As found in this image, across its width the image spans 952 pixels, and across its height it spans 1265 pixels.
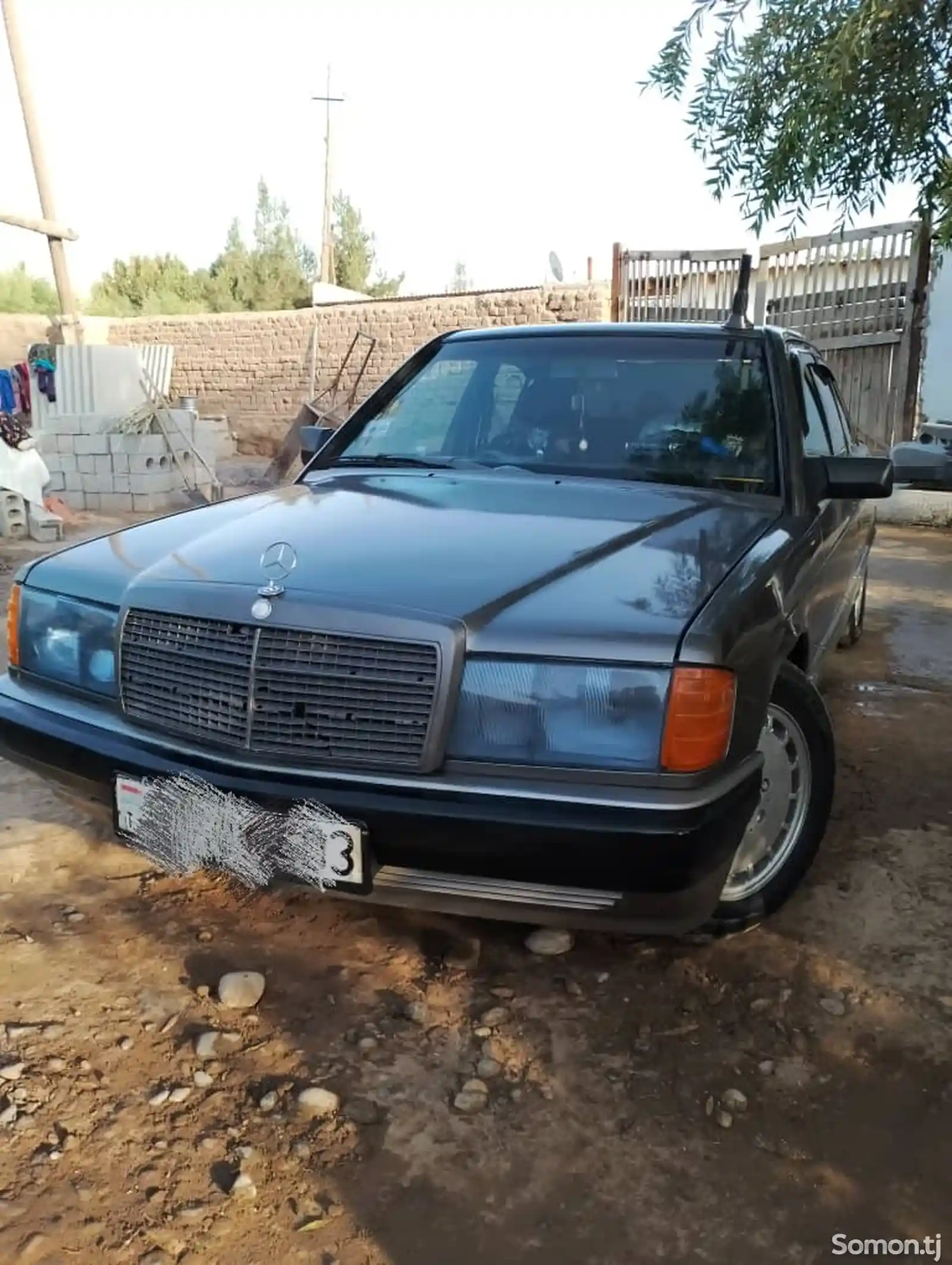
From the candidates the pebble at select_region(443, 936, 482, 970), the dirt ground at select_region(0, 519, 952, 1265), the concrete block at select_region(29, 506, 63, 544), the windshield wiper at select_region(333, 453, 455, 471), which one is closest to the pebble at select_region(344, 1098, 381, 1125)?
the dirt ground at select_region(0, 519, 952, 1265)

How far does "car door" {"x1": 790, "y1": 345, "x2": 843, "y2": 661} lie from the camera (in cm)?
318

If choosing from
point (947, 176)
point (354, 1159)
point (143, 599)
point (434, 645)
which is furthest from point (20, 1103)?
point (947, 176)

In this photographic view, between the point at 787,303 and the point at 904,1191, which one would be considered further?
the point at 787,303

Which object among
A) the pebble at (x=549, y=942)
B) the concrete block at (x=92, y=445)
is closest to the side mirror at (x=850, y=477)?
the pebble at (x=549, y=942)

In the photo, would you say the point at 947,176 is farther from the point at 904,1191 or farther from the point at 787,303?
the point at 787,303

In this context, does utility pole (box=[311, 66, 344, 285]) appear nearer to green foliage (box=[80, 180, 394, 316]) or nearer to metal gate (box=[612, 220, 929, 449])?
green foliage (box=[80, 180, 394, 316])

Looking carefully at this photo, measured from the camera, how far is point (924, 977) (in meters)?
2.57

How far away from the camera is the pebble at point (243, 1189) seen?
1.85 m

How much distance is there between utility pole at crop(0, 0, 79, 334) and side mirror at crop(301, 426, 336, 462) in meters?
11.9

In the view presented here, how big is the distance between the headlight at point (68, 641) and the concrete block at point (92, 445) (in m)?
8.76

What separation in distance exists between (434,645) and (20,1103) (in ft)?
4.03

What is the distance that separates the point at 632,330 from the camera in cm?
354

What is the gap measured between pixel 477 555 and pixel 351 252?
3645 cm

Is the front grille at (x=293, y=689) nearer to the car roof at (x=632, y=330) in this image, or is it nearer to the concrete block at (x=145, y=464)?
the car roof at (x=632, y=330)
